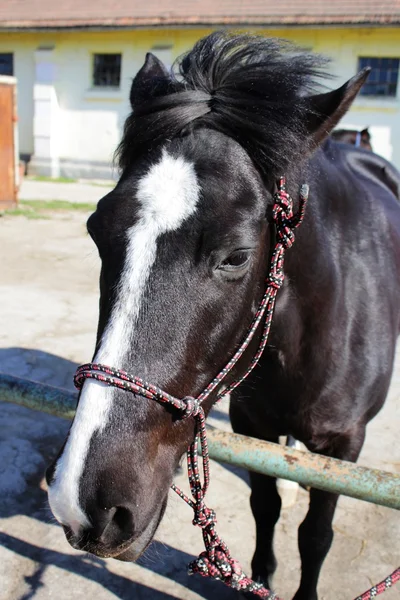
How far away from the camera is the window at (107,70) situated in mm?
16031

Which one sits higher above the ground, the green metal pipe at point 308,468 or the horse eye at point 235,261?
the horse eye at point 235,261

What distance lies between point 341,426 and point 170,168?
123cm

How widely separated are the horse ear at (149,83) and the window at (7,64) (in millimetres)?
17081

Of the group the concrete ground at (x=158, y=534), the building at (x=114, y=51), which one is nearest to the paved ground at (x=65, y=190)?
the building at (x=114, y=51)

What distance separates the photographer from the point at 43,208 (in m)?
10.7

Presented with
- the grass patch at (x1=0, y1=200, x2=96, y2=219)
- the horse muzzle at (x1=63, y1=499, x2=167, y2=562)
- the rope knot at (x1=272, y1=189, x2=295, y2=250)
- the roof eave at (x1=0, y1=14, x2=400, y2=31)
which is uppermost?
the roof eave at (x1=0, y1=14, x2=400, y2=31)

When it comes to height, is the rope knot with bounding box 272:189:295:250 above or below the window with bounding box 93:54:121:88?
below

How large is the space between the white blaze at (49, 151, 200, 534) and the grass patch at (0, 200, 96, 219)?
876 centimetres

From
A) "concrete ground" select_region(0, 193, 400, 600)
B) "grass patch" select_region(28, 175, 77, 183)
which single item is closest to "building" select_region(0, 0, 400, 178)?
"grass patch" select_region(28, 175, 77, 183)

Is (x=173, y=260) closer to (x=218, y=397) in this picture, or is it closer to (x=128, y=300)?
(x=128, y=300)

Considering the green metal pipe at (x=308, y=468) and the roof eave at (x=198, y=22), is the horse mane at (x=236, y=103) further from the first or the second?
the roof eave at (x=198, y=22)

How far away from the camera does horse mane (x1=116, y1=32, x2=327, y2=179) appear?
1.47m

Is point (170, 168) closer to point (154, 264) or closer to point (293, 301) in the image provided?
point (154, 264)

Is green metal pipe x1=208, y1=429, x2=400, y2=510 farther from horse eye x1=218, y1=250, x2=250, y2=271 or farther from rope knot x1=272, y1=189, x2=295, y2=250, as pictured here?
rope knot x1=272, y1=189, x2=295, y2=250
